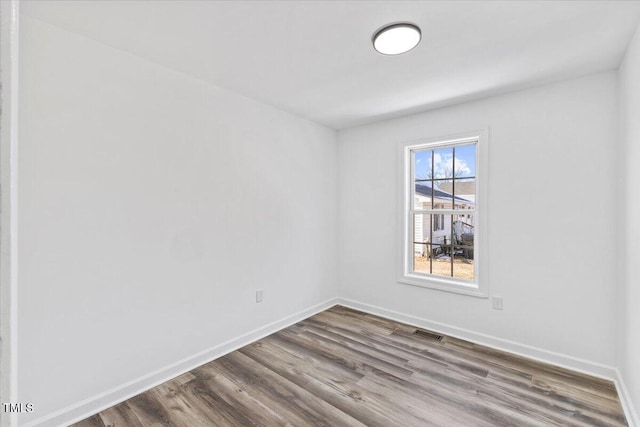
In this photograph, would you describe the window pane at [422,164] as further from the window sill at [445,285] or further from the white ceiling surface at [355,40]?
the window sill at [445,285]

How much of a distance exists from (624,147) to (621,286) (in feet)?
3.36

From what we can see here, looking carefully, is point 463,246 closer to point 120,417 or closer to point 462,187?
point 462,187

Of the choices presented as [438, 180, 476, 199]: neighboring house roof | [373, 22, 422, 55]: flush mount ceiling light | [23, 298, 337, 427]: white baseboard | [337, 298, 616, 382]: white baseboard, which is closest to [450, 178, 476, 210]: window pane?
[438, 180, 476, 199]: neighboring house roof

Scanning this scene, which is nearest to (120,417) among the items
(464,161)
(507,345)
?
(507,345)

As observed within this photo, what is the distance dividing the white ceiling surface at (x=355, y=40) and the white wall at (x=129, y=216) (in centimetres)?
27

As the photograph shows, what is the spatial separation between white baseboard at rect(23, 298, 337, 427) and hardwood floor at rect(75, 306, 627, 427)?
0.19 feet

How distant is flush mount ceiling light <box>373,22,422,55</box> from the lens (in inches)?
73.5

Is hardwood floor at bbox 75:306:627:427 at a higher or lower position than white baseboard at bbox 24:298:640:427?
lower

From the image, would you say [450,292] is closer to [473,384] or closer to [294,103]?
[473,384]

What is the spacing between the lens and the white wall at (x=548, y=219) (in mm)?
2420

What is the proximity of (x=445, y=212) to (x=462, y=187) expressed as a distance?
320mm

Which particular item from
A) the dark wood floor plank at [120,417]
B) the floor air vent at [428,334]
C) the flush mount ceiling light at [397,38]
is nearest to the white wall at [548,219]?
the floor air vent at [428,334]

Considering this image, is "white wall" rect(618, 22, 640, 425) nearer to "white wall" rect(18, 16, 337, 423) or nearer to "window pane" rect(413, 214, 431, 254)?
"window pane" rect(413, 214, 431, 254)

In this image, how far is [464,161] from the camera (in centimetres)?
325
